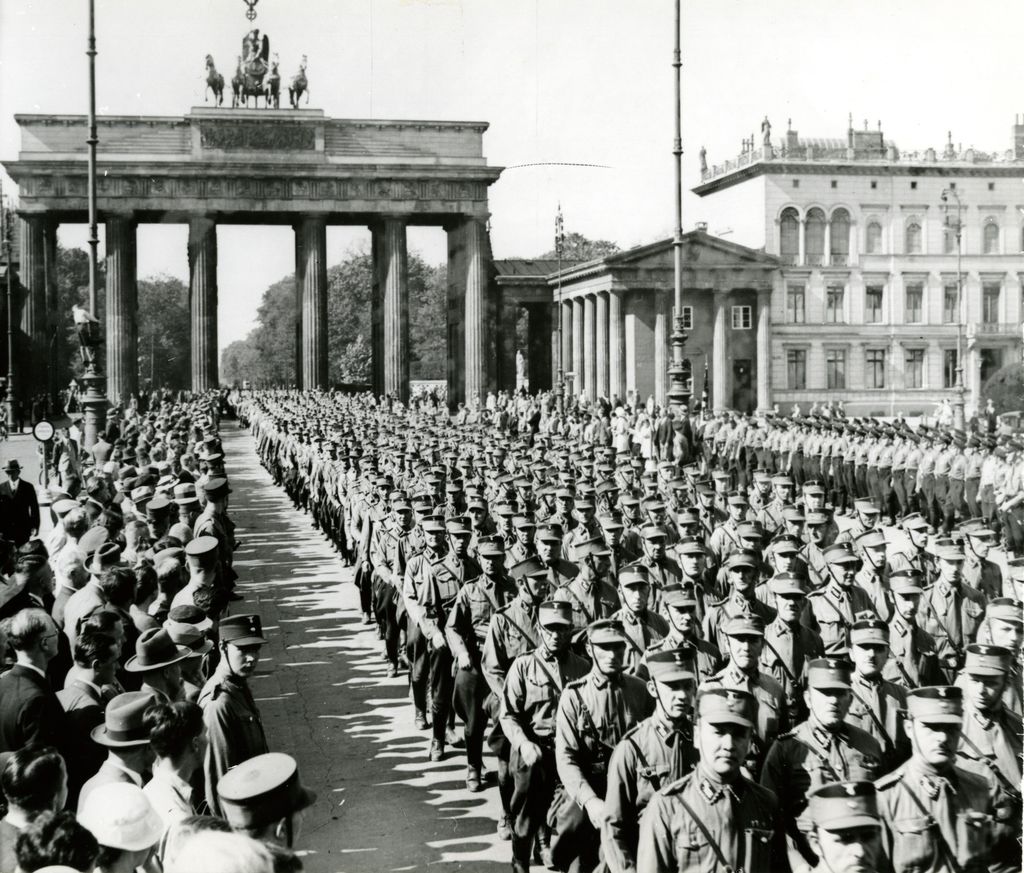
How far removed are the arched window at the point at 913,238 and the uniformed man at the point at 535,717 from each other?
2250 inches

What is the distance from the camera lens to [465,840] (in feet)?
26.0

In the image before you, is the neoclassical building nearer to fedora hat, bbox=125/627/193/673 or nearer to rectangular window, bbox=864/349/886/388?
rectangular window, bbox=864/349/886/388

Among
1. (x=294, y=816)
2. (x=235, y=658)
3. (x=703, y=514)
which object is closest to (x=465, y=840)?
(x=235, y=658)

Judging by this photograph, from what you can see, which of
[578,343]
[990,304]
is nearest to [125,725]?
[990,304]

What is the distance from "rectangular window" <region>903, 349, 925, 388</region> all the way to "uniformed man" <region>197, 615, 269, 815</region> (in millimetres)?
60910

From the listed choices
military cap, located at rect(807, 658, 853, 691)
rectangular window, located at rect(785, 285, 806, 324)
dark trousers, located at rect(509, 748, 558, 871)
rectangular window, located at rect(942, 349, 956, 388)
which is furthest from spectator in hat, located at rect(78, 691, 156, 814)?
rectangular window, located at rect(785, 285, 806, 324)

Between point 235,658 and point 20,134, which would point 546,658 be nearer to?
point 235,658

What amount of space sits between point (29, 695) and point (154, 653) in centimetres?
83

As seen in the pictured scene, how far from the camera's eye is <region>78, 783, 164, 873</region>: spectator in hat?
4.19 metres

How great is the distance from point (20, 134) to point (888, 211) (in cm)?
4537

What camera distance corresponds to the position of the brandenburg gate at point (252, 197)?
194 feet

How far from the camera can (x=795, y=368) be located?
213 feet

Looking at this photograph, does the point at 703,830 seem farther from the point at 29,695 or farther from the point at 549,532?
the point at 549,532

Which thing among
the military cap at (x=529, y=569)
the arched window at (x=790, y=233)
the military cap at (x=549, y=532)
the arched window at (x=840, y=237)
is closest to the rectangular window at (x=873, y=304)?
the arched window at (x=840, y=237)
